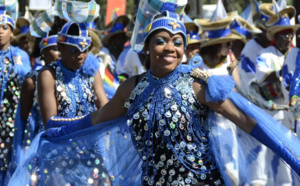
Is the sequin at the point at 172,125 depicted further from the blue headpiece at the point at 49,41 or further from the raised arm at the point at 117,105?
the blue headpiece at the point at 49,41

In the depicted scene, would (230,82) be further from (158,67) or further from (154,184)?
(154,184)

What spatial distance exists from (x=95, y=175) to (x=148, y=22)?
1197 mm

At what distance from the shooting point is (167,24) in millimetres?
4250

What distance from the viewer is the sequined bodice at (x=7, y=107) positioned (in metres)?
7.30

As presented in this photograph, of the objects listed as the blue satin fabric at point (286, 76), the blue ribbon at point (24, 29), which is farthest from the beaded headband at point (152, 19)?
the blue ribbon at point (24, 29)

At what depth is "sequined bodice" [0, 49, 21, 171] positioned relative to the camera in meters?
7.30

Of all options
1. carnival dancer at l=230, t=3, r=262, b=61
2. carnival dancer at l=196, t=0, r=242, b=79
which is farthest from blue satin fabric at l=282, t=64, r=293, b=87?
carnival dancer at l=230, t=3, r=262, b=61

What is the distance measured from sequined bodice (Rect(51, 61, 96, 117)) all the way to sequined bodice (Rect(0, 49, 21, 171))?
1.53m

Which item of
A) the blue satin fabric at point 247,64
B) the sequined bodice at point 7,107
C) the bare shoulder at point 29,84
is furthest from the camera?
the blue satin fabric at point 247,64

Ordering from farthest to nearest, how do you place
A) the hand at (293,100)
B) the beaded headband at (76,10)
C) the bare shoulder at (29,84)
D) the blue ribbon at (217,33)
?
the blue ribbon at (217,33), the hand at (293,100), the bare shoulder at (29,84), the beaded headband at (76,10)

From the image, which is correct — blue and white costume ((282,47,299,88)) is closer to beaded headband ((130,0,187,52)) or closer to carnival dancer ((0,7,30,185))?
carnival dancer ((0,7,30,185))

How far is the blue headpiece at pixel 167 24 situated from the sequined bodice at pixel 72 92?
1.75m

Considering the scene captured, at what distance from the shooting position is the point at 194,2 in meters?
12.2

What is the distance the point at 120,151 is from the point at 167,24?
38.6 inches
